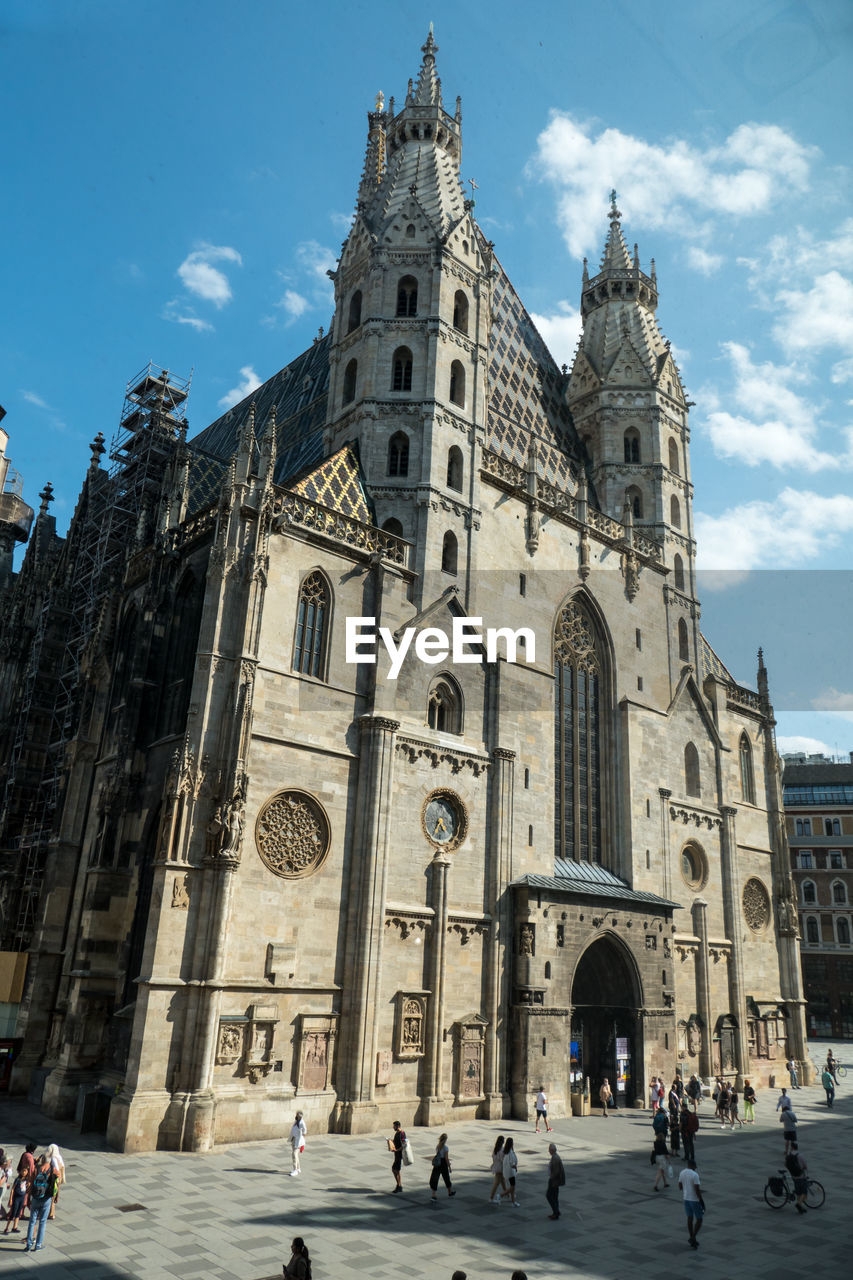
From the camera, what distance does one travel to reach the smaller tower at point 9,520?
55.3 metres

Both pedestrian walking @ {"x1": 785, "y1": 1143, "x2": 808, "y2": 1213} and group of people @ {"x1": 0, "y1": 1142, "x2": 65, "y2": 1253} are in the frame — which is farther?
pedestrian walking @ {"x1": 785, "y1": 1143, "x2": 808, "y2": 1213}

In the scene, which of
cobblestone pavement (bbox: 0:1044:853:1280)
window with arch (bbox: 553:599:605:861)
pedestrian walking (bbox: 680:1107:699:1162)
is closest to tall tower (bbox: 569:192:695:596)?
window with arch (bbox: 553:599:605:861)

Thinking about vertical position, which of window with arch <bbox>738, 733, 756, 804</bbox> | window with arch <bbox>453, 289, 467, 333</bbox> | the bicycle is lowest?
the bicycle

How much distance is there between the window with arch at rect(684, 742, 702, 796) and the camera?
38312mm

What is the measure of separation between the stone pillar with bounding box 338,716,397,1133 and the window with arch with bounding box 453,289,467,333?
53.4 feet

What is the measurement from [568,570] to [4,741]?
85.2 feet

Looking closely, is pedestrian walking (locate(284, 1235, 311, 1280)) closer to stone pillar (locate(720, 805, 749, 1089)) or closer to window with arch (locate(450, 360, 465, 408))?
window with arch (locate(450, 360, 465, 408))

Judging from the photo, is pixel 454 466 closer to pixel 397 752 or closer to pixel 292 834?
pixel 397 752

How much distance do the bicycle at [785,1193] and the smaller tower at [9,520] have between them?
5011cm

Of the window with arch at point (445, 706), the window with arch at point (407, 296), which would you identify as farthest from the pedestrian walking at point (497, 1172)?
the window with arch at point (407, 296)

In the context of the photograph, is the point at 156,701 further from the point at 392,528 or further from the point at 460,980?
the point at 460,980

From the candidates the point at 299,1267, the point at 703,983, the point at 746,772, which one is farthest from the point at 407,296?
the point at 299,1267

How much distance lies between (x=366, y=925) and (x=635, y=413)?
2831cm

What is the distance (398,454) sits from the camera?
31.9 metres
